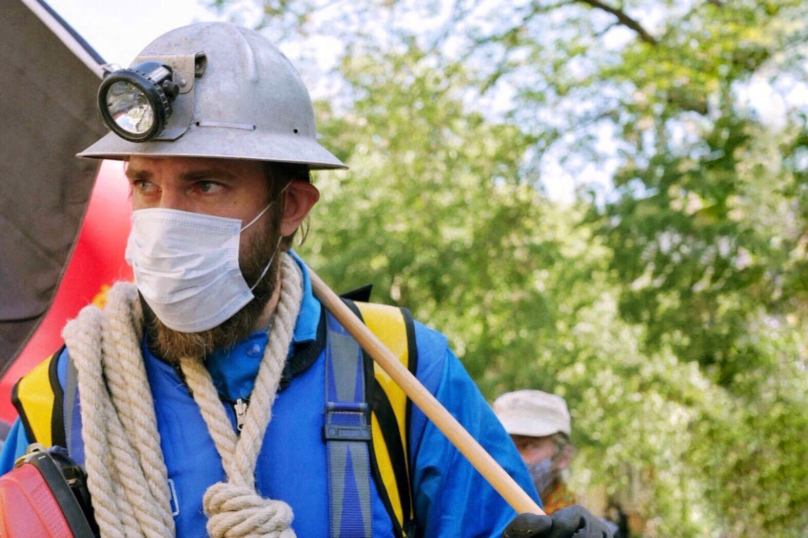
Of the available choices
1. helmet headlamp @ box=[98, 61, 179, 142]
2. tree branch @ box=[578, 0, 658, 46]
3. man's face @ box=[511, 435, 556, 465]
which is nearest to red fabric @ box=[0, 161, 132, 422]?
helmet headlamp @ box=[98, 61, 179, 142]

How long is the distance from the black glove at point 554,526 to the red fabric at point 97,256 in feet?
7.74

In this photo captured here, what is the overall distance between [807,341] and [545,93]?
369cm

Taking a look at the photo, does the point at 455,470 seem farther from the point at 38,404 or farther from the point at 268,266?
the point at 38,404

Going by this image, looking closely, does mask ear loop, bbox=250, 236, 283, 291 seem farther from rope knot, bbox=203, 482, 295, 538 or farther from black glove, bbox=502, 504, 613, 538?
black glove, bbox=502, 504, 613, 538

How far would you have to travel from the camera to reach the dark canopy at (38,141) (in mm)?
3045

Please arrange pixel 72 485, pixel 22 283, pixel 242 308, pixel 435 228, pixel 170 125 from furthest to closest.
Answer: pixel 435 228, pixel 22 283, pixel 242 308, pixel 170 125, pixel 72 485

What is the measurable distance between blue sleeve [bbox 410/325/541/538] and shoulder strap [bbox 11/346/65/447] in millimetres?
742

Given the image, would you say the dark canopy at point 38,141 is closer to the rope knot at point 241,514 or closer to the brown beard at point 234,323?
the brown beard at point 234,323

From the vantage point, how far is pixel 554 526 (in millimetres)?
1976

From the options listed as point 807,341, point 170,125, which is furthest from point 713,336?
point 170,125

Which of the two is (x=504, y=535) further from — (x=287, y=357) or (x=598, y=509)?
(x=598, y=509)

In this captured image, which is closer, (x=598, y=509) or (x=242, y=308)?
(x=242, y=308)

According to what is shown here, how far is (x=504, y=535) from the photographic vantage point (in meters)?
2.03

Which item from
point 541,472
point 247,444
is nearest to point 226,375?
point 247,444
